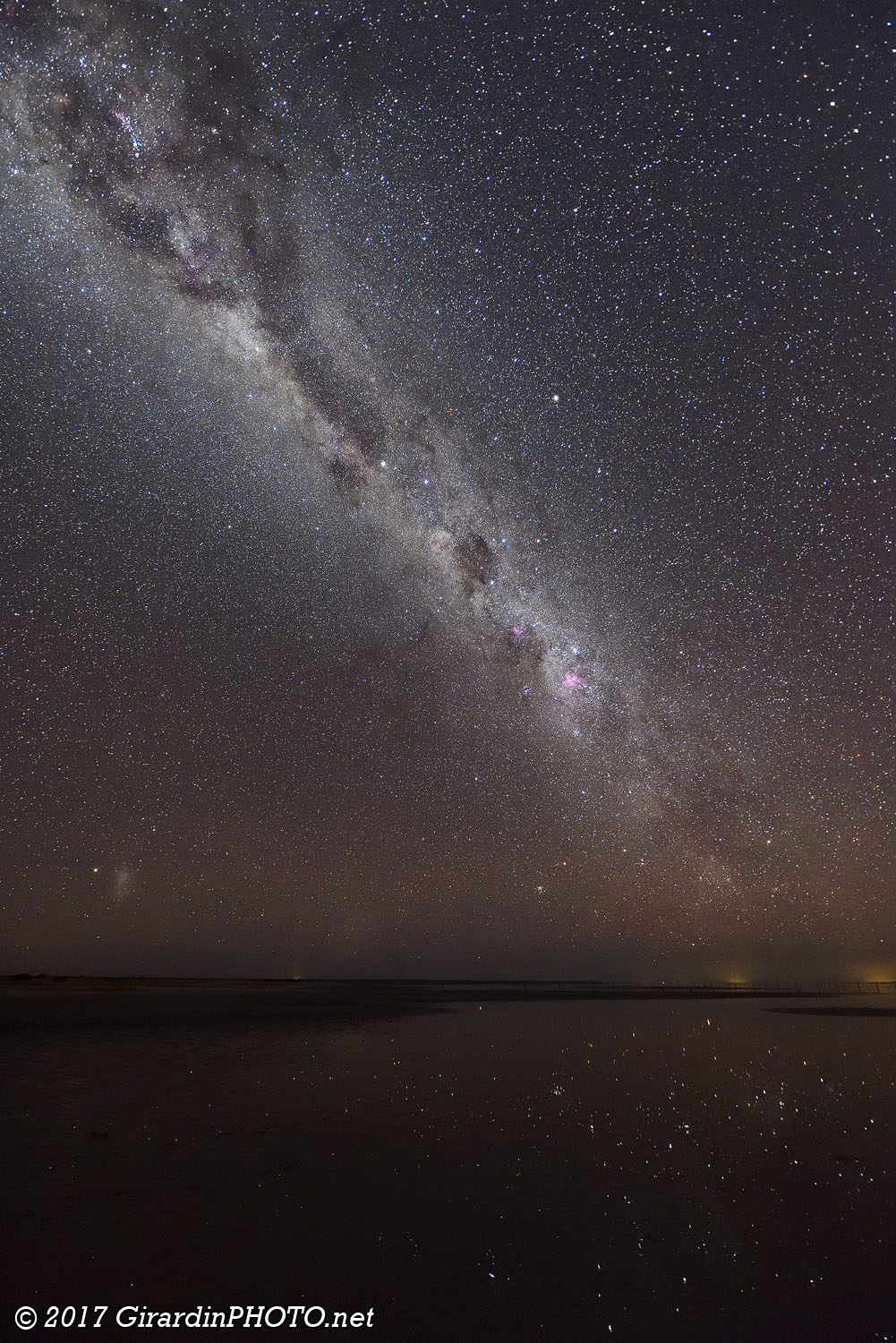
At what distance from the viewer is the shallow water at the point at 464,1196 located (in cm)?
506

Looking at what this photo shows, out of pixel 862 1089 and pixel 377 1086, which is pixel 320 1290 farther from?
pixel 862 1089

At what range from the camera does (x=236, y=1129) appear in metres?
9.37

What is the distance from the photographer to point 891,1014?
35188 mm

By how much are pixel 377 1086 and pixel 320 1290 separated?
7960 mm

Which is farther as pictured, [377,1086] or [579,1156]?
[377,1086]

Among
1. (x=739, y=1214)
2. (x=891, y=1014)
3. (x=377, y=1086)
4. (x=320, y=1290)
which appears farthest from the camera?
(x=891, y=1014)

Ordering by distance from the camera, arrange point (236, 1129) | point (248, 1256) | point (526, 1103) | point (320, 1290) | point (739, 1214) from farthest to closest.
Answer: point (526, 1103)
point (236, 1129)
point (739, 1214)
point (248, 1256)
point (320, 1290)

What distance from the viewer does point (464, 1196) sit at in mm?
7148

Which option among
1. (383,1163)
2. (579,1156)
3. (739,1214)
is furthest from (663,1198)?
(383,1163)

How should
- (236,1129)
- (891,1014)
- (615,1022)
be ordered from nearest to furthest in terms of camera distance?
(236,1129)
(615,1022)
(891,1014)

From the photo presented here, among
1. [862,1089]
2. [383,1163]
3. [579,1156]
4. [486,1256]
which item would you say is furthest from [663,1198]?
[862,1089]

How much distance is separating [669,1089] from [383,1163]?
7.15 m

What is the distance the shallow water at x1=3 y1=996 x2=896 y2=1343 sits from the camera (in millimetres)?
5059

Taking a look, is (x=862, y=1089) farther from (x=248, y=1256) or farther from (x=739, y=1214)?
(x=248, y=1256)
